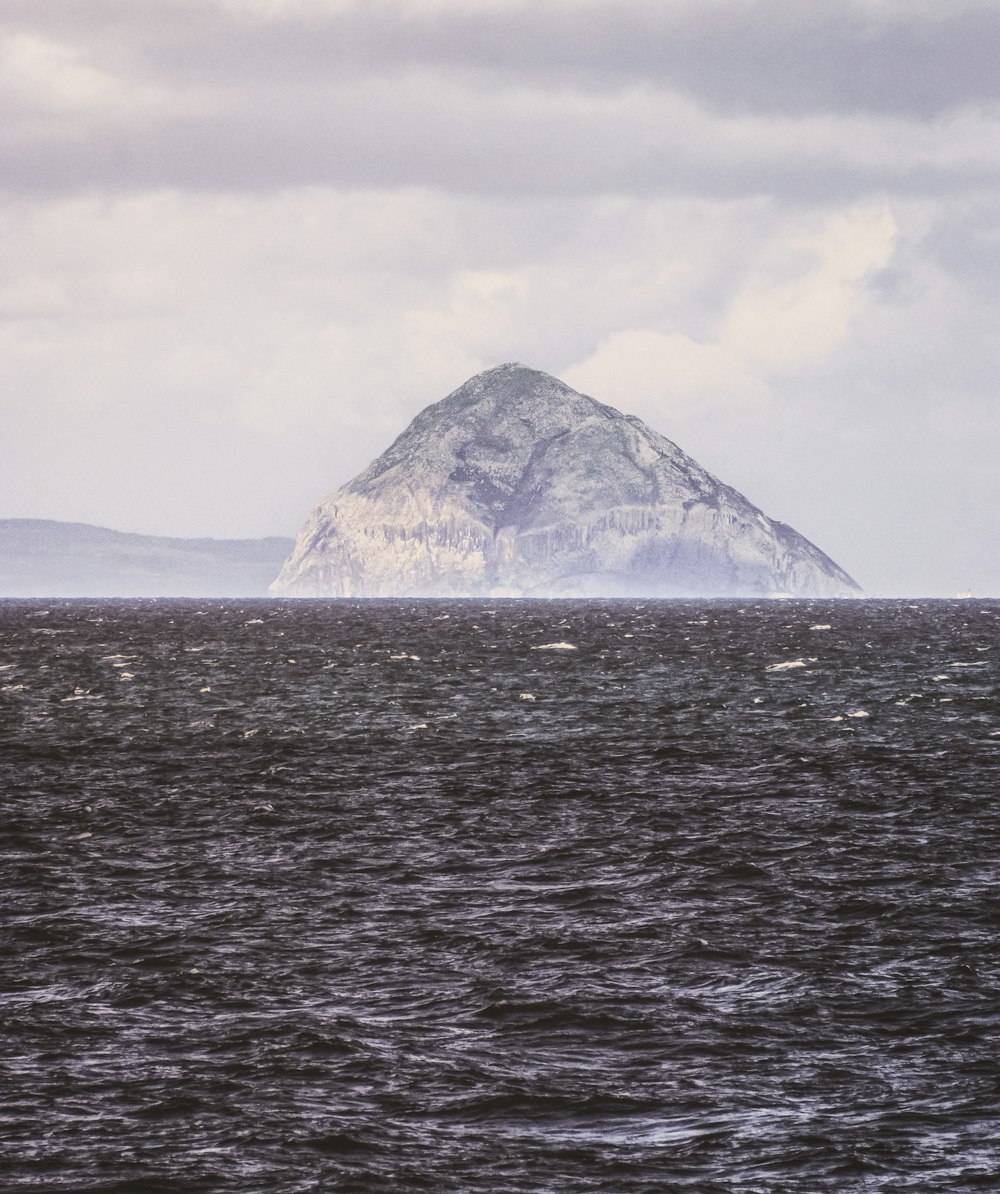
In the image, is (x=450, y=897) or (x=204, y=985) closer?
(x=204, y=985)

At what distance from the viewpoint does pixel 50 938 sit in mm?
27188

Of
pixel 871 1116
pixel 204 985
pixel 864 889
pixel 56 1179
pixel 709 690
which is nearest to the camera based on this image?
pixel 56 1179

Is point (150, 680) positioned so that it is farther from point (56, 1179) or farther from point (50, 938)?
point (56, 1179)

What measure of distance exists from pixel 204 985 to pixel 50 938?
433cm

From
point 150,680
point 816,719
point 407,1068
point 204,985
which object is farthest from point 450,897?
point 150,680

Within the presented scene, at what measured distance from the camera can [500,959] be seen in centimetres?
2578

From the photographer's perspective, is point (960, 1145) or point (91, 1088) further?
point (91, 1088)

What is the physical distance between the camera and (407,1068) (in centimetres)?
2033

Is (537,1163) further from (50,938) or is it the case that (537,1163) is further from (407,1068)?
(50,938)

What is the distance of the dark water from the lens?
58.3ft

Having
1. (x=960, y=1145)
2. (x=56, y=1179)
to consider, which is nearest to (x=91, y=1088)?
(x=56, y=1179)

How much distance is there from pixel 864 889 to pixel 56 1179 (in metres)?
18.4

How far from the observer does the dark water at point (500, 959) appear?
17766 millimetres

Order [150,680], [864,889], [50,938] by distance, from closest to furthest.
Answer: [50,938] → [864,889] → [150,680]
